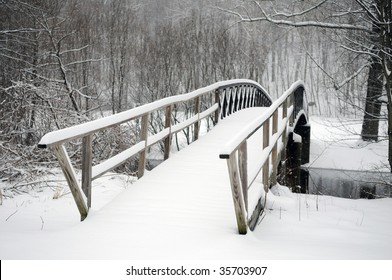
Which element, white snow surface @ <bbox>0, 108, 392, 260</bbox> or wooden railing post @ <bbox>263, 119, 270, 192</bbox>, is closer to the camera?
white snow surface @ <bbox>0, 108, 392, 260</bbox>

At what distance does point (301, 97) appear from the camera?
14.6 m

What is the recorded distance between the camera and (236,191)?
156 inches

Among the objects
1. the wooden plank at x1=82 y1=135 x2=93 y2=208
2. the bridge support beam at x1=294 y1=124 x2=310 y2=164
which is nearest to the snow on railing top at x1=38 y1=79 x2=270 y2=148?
the wooden plank at x1=82 y1=135 x2=93 y2=208

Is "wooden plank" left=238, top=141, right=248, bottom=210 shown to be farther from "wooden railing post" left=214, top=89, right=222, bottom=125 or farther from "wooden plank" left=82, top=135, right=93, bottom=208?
"wooden railing post" left=214, top=89, right=222, bottom=125

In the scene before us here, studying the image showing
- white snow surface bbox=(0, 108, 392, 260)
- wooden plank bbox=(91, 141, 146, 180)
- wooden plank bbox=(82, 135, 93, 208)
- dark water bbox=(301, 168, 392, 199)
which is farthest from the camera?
dark water bbox=(301, 168, 392, 199)

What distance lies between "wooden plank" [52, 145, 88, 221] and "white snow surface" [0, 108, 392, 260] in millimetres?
177

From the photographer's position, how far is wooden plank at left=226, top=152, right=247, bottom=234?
12.5ft

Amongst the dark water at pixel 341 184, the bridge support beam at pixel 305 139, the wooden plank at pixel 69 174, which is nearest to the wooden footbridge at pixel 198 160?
the wooden plank at pixel 69 174

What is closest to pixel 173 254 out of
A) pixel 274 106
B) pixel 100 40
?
pixel 274 106

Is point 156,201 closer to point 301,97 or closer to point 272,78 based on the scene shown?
point 301,97

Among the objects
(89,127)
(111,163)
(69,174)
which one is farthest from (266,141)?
(69,174)

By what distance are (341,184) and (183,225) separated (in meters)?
13.1

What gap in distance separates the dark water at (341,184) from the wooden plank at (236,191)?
1114 cm

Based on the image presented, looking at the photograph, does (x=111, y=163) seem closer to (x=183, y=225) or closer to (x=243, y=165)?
(x=183, y=225)
